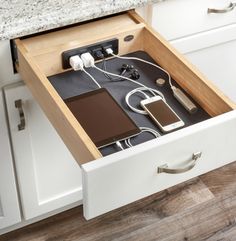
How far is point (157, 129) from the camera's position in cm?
97

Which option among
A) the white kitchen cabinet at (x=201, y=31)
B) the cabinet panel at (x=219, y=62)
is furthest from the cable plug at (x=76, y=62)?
the cabinet panel at (x=219, y=62)

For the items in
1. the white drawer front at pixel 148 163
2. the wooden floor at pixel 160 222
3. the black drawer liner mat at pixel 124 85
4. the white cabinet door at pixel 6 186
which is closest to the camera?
the white drawer front at pixel 148 163

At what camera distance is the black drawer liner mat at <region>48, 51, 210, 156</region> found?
1002 millimetres

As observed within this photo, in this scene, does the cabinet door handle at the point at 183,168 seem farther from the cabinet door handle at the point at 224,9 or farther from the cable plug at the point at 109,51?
the cabinet door handle at the point at 224,9

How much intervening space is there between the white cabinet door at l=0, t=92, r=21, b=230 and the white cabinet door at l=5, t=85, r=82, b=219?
0.06 ft

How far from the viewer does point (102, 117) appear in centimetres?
97

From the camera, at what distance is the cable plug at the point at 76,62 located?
1.07 meters

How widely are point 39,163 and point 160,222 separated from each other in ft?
1.67

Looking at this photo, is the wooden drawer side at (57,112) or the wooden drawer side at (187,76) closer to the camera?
the wooden drawer side at (57,112)

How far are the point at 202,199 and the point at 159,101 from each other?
31.1 inches

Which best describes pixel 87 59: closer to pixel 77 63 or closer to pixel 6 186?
pixel 77 63

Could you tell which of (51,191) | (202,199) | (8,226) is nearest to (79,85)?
(51,191)

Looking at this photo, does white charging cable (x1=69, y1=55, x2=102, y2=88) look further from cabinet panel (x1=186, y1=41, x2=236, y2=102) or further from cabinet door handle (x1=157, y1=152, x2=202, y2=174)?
cabinet panel (x1=186, y1=41, x2=236, y2=102)

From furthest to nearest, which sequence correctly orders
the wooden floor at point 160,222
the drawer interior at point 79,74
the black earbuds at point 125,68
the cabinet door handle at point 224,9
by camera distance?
the wooden floor at point 160,222 < the cabinet door handle at point 224,9 < the black earbuds at point 125,68 < the drawer interior at point 79,74
